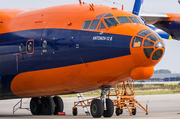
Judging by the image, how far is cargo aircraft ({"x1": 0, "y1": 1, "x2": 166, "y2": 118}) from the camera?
45.9ft

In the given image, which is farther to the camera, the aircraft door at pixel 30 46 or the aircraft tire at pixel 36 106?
the aircraft tire at pixel 36 106

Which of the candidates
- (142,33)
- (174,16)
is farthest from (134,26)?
(174,16)

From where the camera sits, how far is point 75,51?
48.7ft

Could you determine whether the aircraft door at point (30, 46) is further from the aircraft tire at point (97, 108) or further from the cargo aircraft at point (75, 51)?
the aircraft tire at point (97, 108)

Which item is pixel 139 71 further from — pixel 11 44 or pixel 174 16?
pixel 174 16

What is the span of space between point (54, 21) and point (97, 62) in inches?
115

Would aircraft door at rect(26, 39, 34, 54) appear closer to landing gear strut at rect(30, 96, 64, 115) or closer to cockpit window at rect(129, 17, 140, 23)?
landing gear strut at rect(30, 96, 64, 115)

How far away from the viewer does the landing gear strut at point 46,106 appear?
1909 cm

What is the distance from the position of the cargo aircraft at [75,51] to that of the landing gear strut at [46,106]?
1.86m

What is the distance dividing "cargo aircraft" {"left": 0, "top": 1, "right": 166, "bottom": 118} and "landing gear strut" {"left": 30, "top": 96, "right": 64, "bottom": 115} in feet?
6.10

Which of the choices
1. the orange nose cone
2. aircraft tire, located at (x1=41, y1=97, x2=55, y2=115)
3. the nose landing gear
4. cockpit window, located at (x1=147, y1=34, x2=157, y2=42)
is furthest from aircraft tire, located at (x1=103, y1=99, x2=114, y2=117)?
aircraft tire, located at (x1=41, y1=97, x2=55, y2=115)

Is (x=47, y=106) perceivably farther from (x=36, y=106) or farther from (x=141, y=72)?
(x=141, y=72)

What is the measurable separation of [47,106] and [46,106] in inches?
3.3

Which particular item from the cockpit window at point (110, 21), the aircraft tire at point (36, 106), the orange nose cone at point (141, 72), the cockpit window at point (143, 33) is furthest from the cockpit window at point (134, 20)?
the aircraft tire at point (36, 106)
